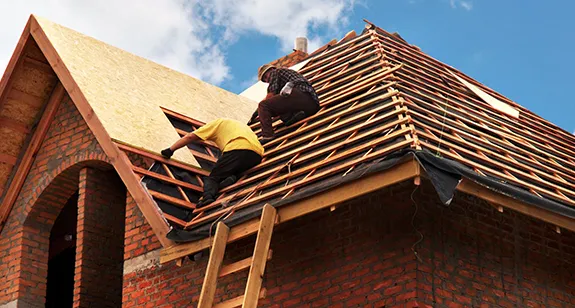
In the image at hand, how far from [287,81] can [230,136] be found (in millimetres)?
1103

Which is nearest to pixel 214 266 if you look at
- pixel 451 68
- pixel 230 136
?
pixel 230 136

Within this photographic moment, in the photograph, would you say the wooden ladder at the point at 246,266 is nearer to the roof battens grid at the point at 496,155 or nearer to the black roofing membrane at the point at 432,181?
A: the black roofing membrane at the point at 432,181

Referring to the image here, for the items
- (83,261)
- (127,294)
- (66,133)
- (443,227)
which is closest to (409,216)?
(443,227)

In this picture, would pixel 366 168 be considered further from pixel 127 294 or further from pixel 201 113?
pixel 201 113

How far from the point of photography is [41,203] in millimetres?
14219

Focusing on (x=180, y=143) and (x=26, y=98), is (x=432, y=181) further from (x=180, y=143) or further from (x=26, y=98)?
(x=26, y=98)

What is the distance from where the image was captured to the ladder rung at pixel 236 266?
1049cm

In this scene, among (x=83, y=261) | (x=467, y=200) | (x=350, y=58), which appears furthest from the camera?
(x=350, y=58)

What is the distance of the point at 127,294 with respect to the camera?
40.9 feet

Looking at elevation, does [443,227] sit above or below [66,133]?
below

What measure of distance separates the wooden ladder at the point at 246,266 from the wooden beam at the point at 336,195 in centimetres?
14

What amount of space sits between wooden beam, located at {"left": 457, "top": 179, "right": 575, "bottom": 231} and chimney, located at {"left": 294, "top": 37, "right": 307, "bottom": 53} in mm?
8815

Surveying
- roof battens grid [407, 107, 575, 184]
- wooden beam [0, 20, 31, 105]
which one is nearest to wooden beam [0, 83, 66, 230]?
wooden beam [0, 20, 31, 105]

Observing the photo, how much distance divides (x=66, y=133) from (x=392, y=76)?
4.75 metres
